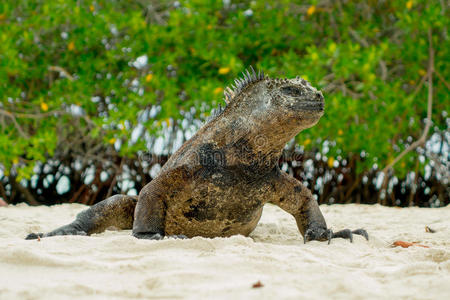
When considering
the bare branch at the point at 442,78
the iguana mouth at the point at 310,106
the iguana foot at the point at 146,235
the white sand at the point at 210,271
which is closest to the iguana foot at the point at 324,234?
the white sand at the point at 210,271

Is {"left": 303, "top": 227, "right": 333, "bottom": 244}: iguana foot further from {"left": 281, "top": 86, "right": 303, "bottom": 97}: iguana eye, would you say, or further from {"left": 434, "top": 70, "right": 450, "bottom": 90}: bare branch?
{"left": 434, "top": 70, "right": 450, "bottom": 90}: bare branch

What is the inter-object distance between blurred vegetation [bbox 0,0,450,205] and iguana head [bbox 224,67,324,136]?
2.94 metres

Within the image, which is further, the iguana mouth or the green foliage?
the green foliage

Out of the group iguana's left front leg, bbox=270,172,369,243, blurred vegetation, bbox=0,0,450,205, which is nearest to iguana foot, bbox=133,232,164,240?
iguana's left front leg, bbox=270,172,369,243

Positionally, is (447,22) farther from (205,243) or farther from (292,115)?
(205,243)

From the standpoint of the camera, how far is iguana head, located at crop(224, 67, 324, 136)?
3057 mm

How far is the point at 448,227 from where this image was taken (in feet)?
14.5

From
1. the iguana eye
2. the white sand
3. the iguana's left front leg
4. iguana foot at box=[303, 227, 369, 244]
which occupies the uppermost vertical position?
the iguana eye

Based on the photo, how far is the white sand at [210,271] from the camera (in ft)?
5.66

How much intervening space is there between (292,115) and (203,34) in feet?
15.0

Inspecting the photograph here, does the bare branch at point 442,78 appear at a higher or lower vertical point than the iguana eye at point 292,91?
higher

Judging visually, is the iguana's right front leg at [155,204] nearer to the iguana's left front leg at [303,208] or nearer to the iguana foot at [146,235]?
the iguana foot at [146,235]

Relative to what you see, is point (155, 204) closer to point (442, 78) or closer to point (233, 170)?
point (233, 170)

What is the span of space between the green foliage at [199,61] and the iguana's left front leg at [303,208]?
2871 millimetres
